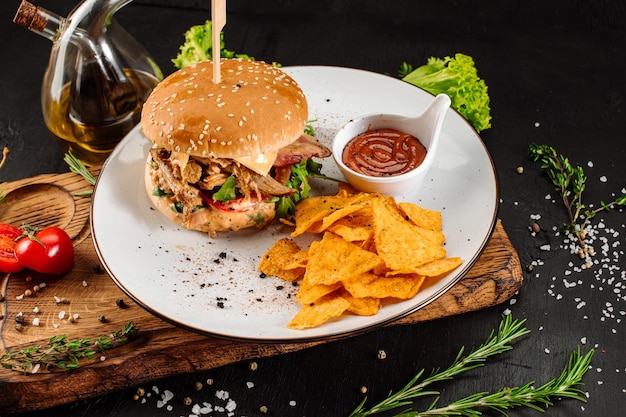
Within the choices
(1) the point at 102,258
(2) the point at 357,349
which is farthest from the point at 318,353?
(1) the point at 102,258

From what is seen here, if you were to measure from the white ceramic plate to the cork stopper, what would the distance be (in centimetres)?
84

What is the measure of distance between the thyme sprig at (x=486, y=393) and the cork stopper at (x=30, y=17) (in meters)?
2.91

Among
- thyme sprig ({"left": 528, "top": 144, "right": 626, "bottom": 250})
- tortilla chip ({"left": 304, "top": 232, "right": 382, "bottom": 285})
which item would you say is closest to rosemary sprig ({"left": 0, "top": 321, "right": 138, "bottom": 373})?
tortilla chip ({"left": 304, "top": 232, "right": 382, "bottom": 285})

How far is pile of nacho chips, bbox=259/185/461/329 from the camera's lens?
12.0 ft

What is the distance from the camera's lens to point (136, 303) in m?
3.86

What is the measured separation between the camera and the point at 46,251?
3984mm

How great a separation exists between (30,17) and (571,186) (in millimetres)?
3498

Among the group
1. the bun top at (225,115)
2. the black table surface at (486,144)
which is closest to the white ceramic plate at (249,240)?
the black table surface at (486,144)

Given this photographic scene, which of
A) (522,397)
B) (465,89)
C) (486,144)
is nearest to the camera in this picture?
(522,397)

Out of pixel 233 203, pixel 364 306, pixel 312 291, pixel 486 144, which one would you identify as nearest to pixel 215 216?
pixel 233 203

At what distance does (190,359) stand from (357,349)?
34.1 inches

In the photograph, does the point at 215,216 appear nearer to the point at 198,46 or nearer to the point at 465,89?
the point at 198,46

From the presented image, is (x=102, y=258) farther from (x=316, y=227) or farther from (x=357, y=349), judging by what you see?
(x=357, y=349)

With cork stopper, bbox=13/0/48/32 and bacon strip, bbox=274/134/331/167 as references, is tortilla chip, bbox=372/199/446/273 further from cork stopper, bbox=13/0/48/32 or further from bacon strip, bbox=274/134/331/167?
cork stopper, bbox=13/0/48/32
